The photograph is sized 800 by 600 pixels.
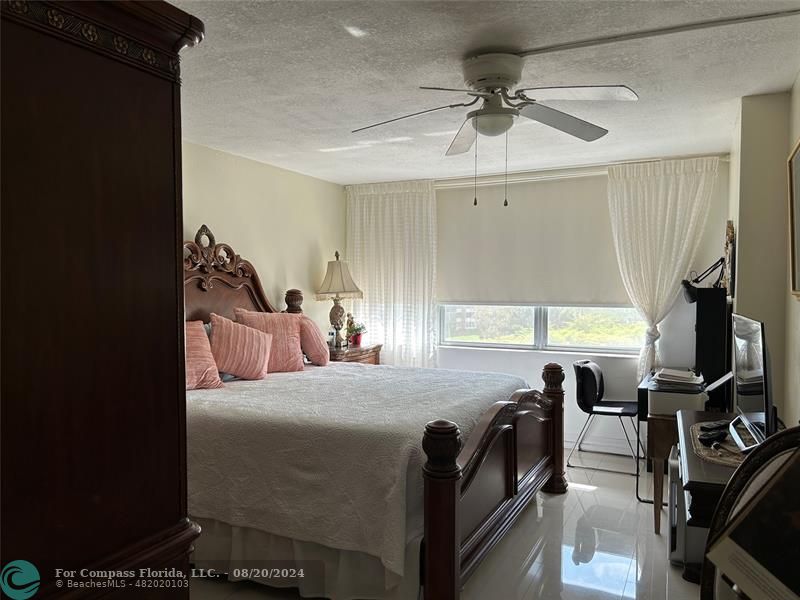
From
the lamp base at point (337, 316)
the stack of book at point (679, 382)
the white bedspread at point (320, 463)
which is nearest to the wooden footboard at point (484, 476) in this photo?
the white bedspread at point (320, 463)

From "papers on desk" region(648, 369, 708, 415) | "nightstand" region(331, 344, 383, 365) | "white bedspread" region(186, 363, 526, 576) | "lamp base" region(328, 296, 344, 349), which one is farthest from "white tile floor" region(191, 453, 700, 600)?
"lamp base" region(328, 296, 344, 349)

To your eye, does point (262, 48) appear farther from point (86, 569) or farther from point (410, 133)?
point (86, 569)

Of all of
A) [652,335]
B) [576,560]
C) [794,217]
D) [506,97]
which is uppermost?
[506,97]

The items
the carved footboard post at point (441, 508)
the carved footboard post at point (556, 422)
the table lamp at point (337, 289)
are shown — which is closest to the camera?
the carved footboard post at point (441, 508)

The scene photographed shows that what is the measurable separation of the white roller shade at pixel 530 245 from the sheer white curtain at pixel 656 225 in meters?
0.17

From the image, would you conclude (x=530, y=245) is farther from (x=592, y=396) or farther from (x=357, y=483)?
(x=357, y=483)

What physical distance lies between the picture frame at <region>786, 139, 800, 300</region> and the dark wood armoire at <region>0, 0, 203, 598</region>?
251 centimetres

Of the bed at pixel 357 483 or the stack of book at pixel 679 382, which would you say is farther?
the stack of book at pixel 679 382

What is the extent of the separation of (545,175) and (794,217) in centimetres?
281

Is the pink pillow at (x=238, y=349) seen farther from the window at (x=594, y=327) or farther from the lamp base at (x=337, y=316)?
the window at (x=594, y=327)

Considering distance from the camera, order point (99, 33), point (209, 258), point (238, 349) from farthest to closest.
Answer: point (209, 258), point (238, 349), point (99, 33)

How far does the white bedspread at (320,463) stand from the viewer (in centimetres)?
238

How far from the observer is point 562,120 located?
→ 2691 millimetres

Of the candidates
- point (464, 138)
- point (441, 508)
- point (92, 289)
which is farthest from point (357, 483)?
point (464, 138)
